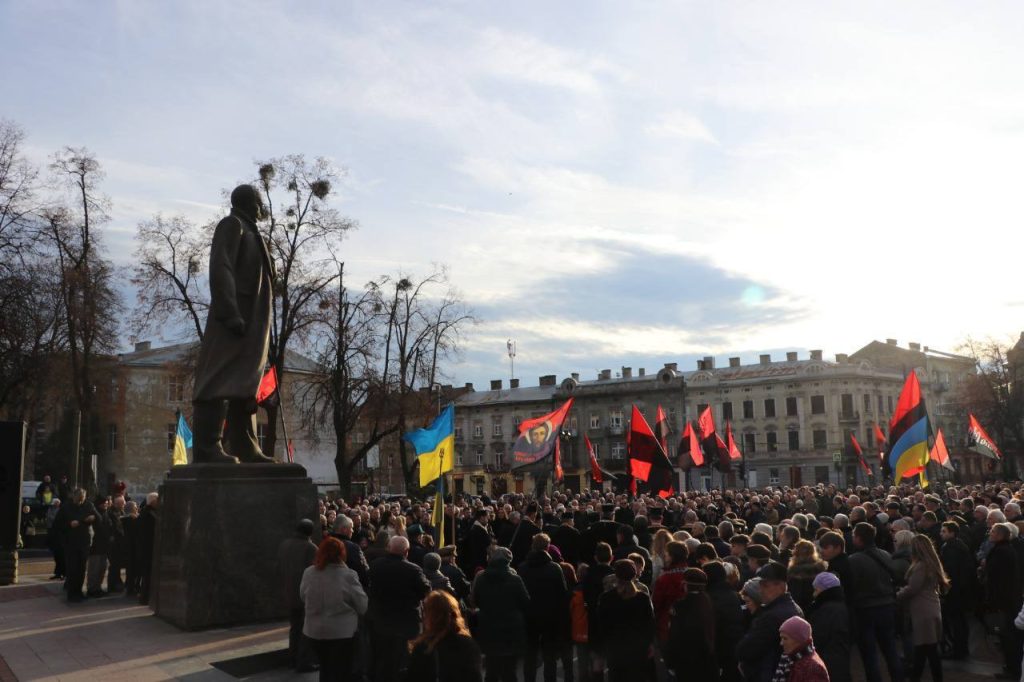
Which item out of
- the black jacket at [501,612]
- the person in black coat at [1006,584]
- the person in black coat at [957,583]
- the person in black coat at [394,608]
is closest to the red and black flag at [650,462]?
the person in black coat at [957,583]

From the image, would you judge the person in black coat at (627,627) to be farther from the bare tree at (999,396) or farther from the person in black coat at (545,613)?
the bare tree at (999,396)

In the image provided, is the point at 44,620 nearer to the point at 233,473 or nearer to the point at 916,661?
the point at 233,473

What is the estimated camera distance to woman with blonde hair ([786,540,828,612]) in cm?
775

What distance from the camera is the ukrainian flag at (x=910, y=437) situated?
802 inches

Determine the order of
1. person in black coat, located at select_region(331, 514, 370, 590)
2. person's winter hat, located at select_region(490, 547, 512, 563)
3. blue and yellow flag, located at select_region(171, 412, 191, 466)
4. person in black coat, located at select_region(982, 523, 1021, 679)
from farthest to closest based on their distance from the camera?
blue and yellow flag, located at select_region(171, 412, 191, 466), person in black coat, located at select_region(982, 523, 1021, 679), person in black coat, located at select_region(331, 514, 370, 590), person's winter hat, located at select_region(490, 547, 512, 563)

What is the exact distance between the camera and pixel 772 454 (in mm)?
76938

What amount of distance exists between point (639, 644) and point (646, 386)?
72502 mm

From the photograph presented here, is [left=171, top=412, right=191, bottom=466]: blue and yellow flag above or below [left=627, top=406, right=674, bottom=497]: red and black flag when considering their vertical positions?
above

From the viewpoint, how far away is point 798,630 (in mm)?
5160

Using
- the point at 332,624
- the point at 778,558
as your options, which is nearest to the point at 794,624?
the point at 332,624

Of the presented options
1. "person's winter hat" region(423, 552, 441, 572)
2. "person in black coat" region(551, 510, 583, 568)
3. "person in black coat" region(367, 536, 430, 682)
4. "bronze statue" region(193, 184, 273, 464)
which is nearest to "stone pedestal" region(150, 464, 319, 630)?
"bronze statue" region(193, 184, 273, 464)

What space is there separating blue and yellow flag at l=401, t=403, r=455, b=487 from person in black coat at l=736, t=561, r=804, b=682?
7.57 m

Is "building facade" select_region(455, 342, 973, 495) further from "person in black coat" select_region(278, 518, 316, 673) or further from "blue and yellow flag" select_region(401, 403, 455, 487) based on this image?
"person in black coat" select_region(278, 518, 316, 673)

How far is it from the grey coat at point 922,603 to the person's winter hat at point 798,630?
4598 millimetres
